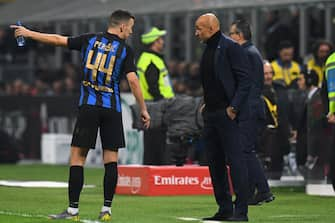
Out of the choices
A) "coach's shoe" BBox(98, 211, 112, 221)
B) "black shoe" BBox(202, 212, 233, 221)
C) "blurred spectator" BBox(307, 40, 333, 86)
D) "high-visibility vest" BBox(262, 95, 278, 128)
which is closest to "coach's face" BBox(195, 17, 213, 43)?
"black shoe" BBox(202, 212, 233, 221)

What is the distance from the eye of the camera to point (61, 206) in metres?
14.6

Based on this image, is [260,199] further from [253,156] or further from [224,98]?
[224,98]

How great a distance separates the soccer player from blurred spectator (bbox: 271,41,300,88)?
830 cm

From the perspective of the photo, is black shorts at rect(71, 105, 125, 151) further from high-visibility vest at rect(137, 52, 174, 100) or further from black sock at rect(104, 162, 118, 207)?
high-visibility vest at rect(137, 52, 174, 100)

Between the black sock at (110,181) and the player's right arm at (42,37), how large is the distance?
1.25 m

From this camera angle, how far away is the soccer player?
12562 mm

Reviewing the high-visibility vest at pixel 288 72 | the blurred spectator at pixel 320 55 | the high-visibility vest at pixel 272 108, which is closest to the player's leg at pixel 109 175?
the high-visibility vest at pixel 272 108

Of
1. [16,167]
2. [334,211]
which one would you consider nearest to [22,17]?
[16,167]

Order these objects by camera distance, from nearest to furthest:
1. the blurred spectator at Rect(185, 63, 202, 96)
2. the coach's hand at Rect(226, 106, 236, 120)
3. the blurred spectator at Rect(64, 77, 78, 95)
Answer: the coach's hand at Rect(226, 106, 236, 120), the blurred spectator at Rect(185, 63, 202, 96), the blurred spectator at Rect(64, 77, 78, 95)

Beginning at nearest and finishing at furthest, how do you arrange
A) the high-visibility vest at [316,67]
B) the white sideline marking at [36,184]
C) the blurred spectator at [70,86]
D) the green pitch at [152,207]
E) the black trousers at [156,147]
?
the green pitch at [152,207] → the white sideline marking at [36,184] → the black trousers at [156,147] → the high-visibility vest at [316,67] → the blurred spectator at [70,86]

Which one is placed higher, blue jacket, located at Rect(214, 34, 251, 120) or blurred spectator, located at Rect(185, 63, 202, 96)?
blue jacket, located at Rect(214, 34, 251, 120)

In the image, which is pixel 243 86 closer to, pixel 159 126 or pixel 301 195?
pixel 301 195

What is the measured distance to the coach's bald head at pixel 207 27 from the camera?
1255cm

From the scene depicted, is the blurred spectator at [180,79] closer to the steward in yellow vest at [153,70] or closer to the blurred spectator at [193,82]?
the blurred spectator at [193,82]
